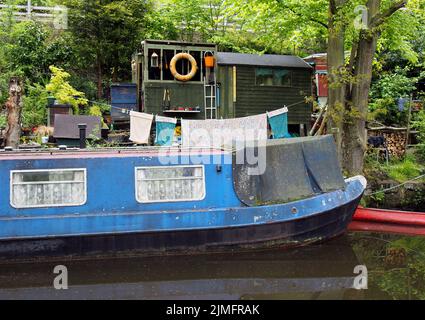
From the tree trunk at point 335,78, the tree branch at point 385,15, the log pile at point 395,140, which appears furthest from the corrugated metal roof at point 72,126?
the log pile at point 395,140

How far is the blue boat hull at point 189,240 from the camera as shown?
7.07m

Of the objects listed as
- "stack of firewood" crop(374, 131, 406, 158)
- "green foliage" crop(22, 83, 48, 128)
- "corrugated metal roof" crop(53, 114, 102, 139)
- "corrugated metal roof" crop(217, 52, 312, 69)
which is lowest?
"stack of firewood" crop(374, 131, 406, 158)

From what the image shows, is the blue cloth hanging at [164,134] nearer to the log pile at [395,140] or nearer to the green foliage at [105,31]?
the green foliage at [105,31]

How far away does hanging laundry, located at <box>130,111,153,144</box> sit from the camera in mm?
12930

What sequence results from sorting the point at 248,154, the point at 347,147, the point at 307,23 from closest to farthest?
the point at 248,154, the point at 347,147, the point at 307,23

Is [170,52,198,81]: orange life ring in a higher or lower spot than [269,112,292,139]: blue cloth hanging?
higher

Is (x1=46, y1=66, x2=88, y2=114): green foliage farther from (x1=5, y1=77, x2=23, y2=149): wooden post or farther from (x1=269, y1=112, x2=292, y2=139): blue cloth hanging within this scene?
(x1=269, y1=112, x2=292, y2=139): blue cloth hanging

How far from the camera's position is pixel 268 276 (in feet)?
22.6

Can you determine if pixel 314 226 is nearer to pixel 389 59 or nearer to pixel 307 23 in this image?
pixel 307 23

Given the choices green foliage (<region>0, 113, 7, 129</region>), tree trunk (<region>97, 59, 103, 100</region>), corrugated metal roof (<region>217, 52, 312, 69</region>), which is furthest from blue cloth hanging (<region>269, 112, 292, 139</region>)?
green foliage (<region>0, 113, 7, 129</region>)

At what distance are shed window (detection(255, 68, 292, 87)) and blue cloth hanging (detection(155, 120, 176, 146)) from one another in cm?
354

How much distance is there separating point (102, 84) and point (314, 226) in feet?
36.4

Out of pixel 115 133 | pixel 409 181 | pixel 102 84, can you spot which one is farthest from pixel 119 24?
pixel 409 181

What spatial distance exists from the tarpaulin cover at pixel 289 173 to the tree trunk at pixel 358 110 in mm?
2496
